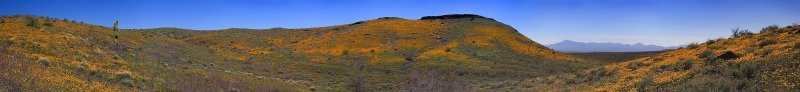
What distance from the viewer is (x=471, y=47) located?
55.2m

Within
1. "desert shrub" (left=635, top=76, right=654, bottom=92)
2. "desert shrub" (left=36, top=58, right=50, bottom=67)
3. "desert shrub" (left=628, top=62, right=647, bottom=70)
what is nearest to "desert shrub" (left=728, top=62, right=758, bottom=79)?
"desert shrub" (left=635, top=76, right=654, bottom=92)

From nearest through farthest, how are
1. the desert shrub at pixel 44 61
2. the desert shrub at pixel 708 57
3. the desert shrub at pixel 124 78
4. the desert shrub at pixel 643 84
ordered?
the desert shrub at pixel 643 84 → the desert shrub at pixel 124 78 → the desert shrub at pixel 44 61 → the desert shrub at pixel 708 57

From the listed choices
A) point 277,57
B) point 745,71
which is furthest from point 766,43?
point 277,57

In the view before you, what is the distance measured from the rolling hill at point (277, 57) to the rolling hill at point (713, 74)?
5.39 metres

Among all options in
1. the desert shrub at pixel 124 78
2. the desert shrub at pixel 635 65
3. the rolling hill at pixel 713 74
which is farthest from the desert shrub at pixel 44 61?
the desert shrub at pixel 635 65

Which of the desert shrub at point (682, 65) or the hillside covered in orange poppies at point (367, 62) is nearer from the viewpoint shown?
the hillside covered in orange poppies at point (367, 62)

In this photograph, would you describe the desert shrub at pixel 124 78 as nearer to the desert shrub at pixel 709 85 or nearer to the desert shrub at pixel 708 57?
the desert shrub at pixel 709 85

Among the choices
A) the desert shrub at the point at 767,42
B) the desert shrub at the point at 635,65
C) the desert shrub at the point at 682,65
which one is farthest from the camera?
the desert shrub at the point at 635,65

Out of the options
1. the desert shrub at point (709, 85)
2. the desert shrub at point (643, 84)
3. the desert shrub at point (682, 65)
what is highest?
the desert shrub at point (682, 65)

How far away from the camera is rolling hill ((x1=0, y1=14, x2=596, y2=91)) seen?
1967cm

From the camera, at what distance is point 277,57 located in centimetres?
4703

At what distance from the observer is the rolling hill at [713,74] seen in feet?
48.8

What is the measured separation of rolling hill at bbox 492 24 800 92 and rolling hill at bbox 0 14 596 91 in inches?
212

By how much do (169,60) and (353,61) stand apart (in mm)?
15998
